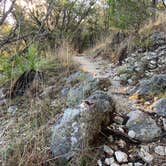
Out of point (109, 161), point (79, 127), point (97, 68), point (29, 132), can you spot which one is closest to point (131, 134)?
point (109, 161)

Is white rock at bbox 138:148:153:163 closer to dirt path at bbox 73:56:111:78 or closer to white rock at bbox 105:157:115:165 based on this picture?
white rock at bbox 105:157:115:165

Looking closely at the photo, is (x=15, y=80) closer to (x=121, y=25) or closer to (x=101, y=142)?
(x=101, y=142)

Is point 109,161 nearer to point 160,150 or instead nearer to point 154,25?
point 160,150

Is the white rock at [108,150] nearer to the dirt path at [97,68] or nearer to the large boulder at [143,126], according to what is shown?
the large boulder at [143,126]

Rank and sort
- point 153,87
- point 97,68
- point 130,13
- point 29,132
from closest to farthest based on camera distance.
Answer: point 29,132 < point 153,87 < point 97,68 < point 130,13

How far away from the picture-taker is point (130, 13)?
718cm

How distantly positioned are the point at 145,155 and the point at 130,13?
5.37 m

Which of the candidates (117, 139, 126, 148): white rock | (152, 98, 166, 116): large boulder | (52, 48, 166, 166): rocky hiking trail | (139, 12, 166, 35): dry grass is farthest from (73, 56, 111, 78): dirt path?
(117, 139, 126, 148): white rock

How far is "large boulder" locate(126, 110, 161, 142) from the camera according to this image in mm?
2449

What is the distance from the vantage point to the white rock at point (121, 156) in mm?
2246

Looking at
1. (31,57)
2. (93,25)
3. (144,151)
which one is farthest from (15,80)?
(93,25)

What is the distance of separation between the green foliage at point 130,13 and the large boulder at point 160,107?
4.40 meters

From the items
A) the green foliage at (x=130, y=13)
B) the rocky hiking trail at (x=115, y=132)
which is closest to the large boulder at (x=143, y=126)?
the rocky hiking trail at (x=115, y=132)

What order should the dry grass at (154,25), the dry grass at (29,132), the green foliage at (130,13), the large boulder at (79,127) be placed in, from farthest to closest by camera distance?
the green foliage at (130,13)
the dry grass at (154,25)
the large boulder at (79,127)
the dry grass at (29,132)
